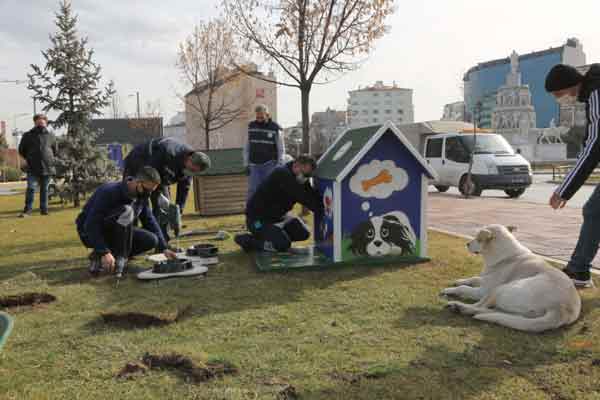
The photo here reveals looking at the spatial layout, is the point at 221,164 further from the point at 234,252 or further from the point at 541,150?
the point at 541,150

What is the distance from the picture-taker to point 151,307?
4.24 m

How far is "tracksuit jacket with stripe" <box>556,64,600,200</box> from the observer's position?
4164 millimetres

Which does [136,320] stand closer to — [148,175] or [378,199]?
[148,175]

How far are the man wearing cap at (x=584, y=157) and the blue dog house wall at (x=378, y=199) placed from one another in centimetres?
163

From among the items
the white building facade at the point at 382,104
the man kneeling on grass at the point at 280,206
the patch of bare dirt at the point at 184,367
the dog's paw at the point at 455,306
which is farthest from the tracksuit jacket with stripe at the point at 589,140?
the white building facade at the point at 382,104

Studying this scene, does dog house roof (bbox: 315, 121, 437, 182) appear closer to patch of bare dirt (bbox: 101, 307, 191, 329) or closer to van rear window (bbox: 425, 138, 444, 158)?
patch of bare dirt (bbox: 101, 307, 191, 329)

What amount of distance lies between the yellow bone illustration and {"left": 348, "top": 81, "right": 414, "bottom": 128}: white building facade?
466 feet

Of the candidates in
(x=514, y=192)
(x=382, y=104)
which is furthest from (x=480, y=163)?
(x=382, y=104)

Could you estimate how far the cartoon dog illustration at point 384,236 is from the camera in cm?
564

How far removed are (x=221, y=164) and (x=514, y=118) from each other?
63.0 m

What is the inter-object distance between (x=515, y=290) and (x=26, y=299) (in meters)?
4.09

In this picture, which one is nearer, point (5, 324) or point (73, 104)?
point (5, 324)

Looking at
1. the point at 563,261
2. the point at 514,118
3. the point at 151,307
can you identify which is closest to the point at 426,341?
the point at 151,307

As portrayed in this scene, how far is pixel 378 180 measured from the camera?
5.62m
